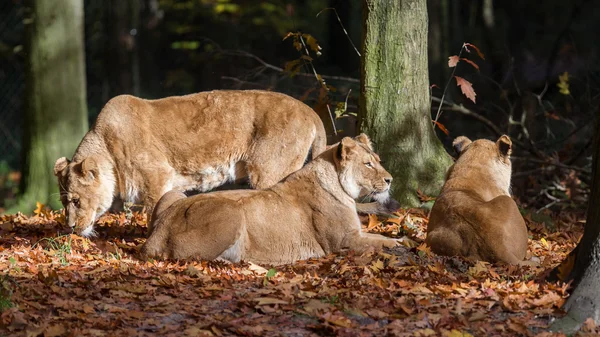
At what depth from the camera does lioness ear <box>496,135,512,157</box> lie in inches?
327

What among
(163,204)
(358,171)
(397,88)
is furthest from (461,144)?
(163,204)

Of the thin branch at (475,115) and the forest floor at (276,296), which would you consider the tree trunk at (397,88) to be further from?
the thin branch at (475,115)

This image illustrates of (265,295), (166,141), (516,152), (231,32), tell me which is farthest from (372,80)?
(231,32)

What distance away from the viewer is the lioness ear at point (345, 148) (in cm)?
803

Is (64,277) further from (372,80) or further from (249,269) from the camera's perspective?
(372,80)

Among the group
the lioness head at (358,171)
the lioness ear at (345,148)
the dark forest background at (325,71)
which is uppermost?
the lioness ear at (345,148)

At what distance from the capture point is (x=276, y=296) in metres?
6.16

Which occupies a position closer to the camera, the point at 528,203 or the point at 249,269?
the point at 249,269

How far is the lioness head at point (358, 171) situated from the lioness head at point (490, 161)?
817mm

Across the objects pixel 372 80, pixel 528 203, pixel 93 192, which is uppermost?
pixel 372 80

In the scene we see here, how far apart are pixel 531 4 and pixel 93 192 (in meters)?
31.7

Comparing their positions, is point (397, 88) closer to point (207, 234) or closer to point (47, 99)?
point (207, 234)

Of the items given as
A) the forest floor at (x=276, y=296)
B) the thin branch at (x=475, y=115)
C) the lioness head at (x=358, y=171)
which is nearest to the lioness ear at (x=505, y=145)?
the forest floor at (x=276, y=296)

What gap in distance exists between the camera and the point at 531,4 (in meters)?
37.1
